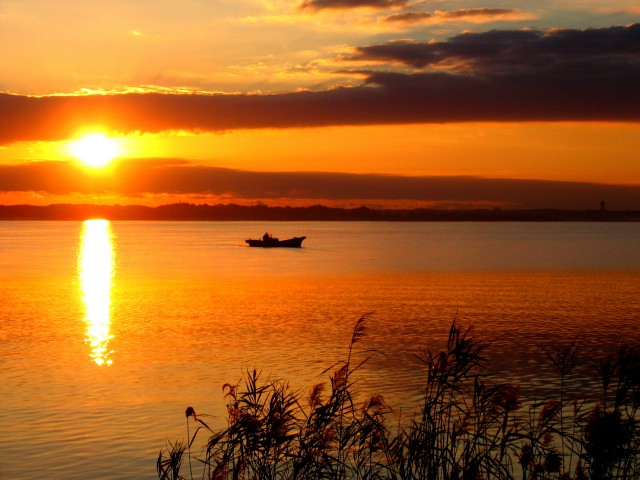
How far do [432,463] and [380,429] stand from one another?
1386 mm

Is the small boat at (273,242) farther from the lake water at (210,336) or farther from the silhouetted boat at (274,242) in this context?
the lake water at (210,336)

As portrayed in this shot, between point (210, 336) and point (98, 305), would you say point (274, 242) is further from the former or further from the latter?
point (210, 336)

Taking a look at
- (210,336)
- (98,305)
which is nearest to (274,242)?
(98,305)

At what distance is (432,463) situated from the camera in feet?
48.5

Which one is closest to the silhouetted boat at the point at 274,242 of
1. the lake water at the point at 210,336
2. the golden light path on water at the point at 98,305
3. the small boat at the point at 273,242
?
the small boat at the point at 273,242

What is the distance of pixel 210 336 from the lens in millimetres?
43500

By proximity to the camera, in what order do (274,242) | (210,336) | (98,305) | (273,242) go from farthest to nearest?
1. (274,242)
2. (273,242)
3. (98,305)
4. (210,336)

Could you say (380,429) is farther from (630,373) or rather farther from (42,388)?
(42,388)

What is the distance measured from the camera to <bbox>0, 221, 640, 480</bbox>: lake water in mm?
23734

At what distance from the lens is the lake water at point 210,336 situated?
23.7 meters

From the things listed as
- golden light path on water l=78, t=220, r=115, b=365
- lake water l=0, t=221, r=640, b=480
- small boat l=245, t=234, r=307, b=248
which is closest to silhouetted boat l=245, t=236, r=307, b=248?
small boat l=245, t=234, r=307, b=248

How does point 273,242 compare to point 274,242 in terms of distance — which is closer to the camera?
point 273,242

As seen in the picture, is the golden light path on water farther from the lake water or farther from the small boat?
the small boat

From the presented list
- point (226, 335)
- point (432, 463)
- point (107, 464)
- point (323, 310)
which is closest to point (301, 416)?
point (107, 464)
